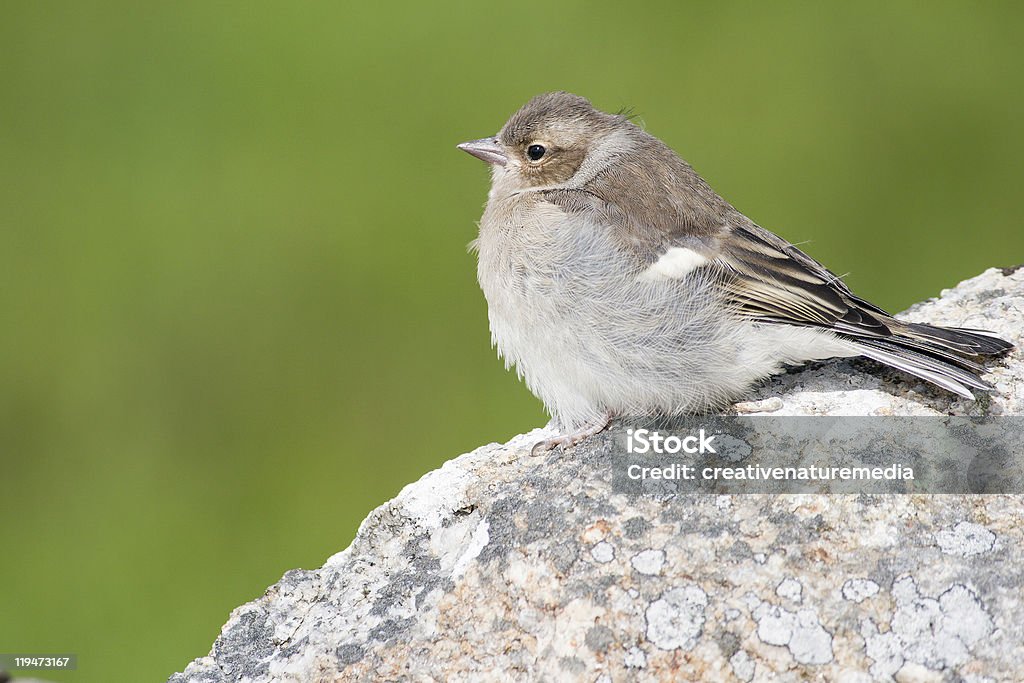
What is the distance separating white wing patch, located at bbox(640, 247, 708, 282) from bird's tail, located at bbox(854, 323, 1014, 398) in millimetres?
614

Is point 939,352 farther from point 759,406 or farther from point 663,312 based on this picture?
point 663,312

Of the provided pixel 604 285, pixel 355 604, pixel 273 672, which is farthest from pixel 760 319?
pixel 273 672

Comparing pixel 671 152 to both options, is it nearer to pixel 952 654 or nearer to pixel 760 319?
pixel 760 319

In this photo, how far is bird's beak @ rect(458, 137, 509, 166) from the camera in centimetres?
445

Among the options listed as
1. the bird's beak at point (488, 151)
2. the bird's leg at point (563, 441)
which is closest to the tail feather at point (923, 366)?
the bird's leg at point (563, 441)

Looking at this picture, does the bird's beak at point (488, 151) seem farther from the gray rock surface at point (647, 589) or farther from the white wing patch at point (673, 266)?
the gray rock surface at point (647, 589)

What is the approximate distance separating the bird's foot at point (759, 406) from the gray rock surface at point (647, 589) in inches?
1.9

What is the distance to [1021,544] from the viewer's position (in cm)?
271

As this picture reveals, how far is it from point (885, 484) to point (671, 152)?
1.81m

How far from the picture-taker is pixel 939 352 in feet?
11.2

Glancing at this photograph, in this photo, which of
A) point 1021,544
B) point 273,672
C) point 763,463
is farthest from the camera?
point 763,463

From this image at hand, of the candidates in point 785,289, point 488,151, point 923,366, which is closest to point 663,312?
point 785,289

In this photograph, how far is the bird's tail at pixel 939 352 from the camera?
129 inches

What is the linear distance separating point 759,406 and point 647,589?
38.0 inches
